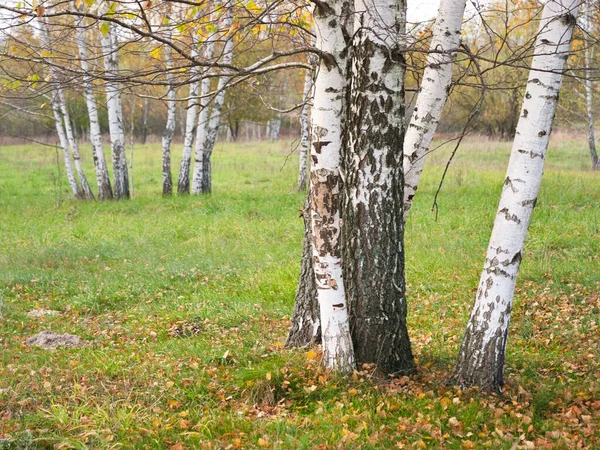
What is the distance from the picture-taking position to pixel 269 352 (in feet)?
18.3

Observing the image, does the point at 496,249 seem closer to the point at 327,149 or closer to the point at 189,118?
the point at 327,149

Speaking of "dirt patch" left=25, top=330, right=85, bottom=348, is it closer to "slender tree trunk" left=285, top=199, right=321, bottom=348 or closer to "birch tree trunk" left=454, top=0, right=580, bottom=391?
"slender tree trunk" left=285, top=199, right=321, bottom=348

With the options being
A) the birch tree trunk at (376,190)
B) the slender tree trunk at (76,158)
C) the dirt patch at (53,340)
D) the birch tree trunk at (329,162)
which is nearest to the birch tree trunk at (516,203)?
the birch tree trunk at (376,190)

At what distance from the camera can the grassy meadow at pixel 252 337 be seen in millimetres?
4039

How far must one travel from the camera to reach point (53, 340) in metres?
A: 6.22

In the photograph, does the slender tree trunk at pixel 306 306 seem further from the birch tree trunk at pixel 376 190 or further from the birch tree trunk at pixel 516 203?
the birch tree trunk at pixel 516 203

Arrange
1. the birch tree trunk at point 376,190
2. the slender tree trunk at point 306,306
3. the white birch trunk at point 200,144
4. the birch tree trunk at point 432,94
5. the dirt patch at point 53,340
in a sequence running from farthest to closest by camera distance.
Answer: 1. the white birch trunk at point 200,144
2. the dirt patch at point 53,340
3. the slender tree trunk at point 306,306
4. the birch tree trunk at point 432,94
5. the birch tree trunk at point 376,190

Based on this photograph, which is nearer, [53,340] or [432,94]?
[432,94]

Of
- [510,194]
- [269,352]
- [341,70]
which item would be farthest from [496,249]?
[269,352]

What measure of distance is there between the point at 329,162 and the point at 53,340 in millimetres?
3795

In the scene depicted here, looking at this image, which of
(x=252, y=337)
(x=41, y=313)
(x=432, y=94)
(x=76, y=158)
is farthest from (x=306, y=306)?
(x=76, y=158)

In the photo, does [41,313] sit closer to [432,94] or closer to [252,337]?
[252,337]

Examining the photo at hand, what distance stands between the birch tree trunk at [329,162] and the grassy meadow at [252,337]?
626 millimetres

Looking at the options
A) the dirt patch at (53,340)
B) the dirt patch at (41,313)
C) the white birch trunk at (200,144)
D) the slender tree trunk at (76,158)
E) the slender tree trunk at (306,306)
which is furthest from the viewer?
the slender tree trunk at (76,158)
